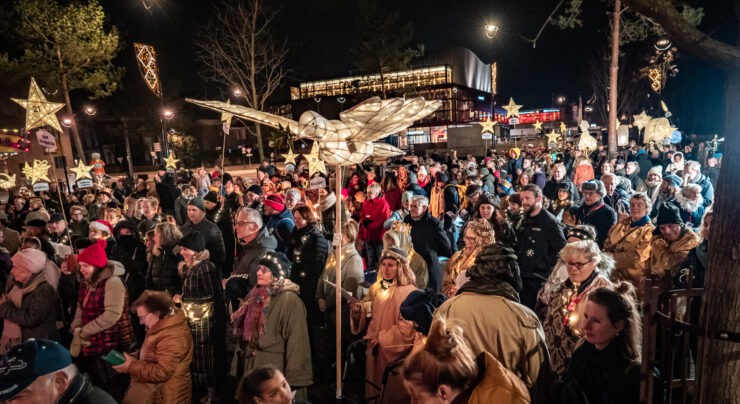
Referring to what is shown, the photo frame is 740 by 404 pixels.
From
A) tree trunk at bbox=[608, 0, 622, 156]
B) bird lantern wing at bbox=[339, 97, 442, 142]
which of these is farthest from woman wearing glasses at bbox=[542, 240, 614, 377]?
tree trunk at bbox=[608, 0, 622, 156]

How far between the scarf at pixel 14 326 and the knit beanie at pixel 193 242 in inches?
63.6

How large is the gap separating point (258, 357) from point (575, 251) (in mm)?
2709

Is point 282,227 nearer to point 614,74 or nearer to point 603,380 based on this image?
point 603,380

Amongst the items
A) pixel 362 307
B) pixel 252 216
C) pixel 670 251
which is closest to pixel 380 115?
pixel 362 307

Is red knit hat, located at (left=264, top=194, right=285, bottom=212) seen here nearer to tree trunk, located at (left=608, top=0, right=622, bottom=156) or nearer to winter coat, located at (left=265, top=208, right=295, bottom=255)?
winter coat, located at (left=265, top=208, right=295, bottom=255)

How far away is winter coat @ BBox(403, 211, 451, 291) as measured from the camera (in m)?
5.82

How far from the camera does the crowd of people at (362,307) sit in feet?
7.44

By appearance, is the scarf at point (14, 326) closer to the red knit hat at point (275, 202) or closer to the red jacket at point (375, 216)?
the red knit hat at point (275, 202)

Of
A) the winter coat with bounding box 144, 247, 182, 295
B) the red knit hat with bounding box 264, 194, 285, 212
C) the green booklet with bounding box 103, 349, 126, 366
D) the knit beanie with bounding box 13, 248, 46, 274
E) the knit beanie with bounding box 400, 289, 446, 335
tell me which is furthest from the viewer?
the red knit hat with bounding box 264, 194, 285, 212

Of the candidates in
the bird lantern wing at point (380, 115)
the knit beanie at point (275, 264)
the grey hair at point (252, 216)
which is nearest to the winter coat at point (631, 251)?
the bird lantern wing at point (380, 115)

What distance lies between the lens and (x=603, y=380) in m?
2.31

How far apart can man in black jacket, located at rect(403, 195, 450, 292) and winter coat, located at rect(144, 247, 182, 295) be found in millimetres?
3069

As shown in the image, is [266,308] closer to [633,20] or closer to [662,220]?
[662,220]

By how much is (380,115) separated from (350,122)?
25 centimetres
